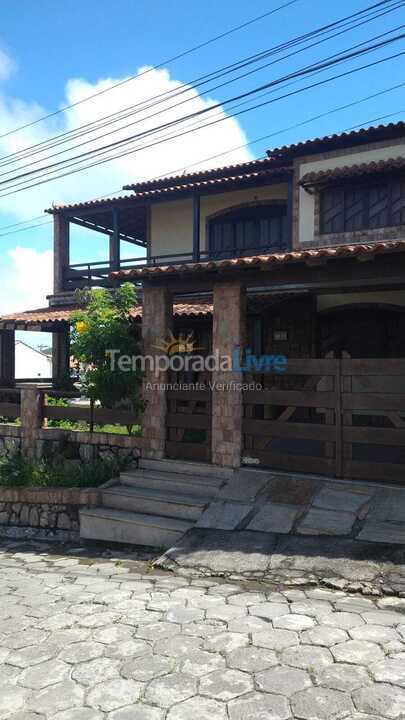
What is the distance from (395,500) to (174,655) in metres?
3.23

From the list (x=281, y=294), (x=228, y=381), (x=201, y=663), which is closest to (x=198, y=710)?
(x=201, y=663)

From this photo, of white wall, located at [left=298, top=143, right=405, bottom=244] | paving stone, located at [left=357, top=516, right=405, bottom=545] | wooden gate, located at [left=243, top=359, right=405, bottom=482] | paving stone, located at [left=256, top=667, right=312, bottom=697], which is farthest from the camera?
white wall, located at [left=298, top=143, right=405, bottom=244]

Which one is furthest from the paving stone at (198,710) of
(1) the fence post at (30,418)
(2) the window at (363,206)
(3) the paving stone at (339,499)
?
(2) the window at (363,206)

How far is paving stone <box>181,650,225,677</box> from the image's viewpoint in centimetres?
340

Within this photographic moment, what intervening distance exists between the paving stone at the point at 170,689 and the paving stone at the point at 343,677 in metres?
0.81

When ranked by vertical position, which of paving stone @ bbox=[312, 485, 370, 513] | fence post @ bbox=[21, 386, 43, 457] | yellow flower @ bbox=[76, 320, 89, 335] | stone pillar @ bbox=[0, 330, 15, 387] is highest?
yellow flower @ bbox=[76, 320, 89, 335]

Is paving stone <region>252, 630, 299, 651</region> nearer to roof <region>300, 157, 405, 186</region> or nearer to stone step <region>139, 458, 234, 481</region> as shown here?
stone step <region>139, 458, 234, 481</region>

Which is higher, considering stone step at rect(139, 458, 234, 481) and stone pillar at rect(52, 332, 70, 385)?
stone pillar at rect(52, 332, 70, 385)

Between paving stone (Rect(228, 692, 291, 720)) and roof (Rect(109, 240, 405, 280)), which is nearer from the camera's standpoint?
paving stone (Rect(228, 692, 291, 720))

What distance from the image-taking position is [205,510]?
20.8 ft

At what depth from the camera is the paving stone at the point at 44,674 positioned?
334 centimetres

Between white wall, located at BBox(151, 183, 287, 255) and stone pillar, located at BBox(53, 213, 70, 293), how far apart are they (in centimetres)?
268

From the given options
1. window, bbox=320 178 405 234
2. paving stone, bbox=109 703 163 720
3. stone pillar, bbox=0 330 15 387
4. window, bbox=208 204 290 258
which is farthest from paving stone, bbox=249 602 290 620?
stone pillar, bbox=0 330 15 387

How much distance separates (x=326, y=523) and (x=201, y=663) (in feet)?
8.27
